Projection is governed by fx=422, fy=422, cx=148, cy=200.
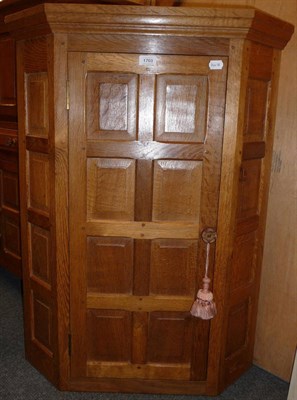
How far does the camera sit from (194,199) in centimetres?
190

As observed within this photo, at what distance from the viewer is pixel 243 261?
2.09m

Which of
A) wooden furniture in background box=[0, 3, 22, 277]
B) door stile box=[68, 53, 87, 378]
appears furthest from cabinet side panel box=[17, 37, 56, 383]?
wooden furniture in background box=[0, 3, 22, 277]

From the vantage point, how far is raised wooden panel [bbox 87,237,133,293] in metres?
1.95

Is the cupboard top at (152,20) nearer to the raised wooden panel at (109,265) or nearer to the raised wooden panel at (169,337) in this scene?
the raised wooden panel at (109,265)

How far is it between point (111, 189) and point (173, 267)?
1.54 ft

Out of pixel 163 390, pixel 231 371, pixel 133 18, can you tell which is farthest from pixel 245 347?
pixel 133 18

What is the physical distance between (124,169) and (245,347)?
120 cm

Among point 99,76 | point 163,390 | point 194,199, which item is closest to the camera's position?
point 99,76

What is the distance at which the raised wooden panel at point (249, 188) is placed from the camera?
196 cm

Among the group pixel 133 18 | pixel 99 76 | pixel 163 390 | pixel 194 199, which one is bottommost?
pixel 163 390

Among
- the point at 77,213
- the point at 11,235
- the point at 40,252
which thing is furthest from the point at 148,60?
the point at 11,235

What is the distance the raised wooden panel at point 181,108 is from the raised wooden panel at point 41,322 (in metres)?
1.05

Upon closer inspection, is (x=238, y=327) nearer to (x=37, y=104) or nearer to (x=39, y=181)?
(x=39, y=181)

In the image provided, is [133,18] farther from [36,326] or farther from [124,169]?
[36,326]
